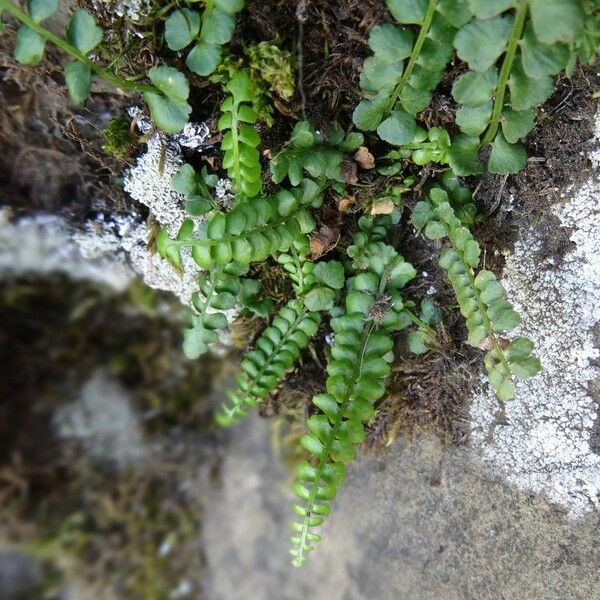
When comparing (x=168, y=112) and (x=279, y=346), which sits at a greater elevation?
(x=168, y=112)

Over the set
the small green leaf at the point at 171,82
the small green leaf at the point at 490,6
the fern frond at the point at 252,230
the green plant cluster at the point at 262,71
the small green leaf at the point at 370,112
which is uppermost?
the small green leaf at the point at 490,6

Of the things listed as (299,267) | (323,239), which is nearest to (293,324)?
(299,267)

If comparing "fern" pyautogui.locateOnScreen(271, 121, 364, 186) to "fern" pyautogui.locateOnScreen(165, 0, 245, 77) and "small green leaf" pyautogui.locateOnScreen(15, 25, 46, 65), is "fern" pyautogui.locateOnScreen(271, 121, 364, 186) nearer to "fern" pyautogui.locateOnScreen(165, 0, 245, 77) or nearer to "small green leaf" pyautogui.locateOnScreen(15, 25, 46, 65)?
"fern" pyautogui.locateOnScreen(165, 0, 245, 77)

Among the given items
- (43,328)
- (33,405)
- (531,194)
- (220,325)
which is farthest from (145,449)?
(531,194)

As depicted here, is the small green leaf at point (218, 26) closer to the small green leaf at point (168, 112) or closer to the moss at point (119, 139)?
the small green leaf at point (168, 112)

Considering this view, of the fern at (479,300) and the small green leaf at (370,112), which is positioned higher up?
the small green leaf at (370,112)

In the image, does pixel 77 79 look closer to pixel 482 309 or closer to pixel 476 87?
pixel 476 87

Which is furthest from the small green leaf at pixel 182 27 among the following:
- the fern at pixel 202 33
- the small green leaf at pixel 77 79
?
the small green leaf at pixel 77 79
